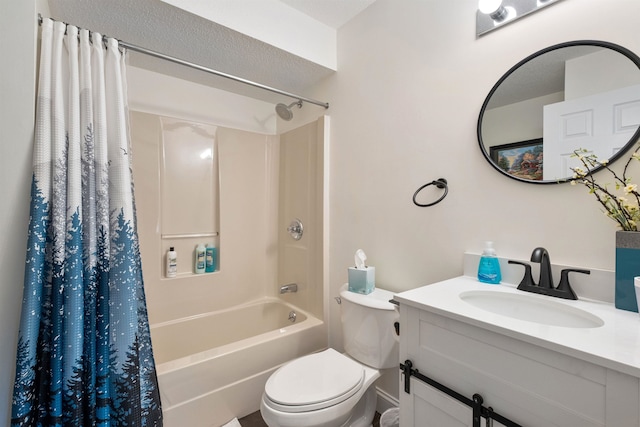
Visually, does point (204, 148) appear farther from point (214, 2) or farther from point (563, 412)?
point (563, 412)

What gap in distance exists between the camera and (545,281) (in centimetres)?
105

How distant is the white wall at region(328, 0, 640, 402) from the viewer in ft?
3.46

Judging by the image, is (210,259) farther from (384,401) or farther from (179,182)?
(384,401)

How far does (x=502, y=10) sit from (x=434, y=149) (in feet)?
2.03

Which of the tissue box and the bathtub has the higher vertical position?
the tissue box

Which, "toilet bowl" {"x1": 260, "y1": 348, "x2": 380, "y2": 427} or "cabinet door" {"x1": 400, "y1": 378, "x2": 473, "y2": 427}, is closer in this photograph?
"cabinet door" {"x1": 400, "y1": 378, "x2": 473, "y2": 427}

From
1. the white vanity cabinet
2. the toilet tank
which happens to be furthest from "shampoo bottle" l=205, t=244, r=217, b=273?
the white vanity cabinet

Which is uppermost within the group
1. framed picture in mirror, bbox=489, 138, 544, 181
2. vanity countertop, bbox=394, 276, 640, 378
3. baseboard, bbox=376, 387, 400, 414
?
framed picture in mirror, bbox=489, 138, 544, 181

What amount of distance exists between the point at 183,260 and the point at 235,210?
582 millimetres

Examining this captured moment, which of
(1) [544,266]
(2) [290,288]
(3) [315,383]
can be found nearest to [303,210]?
(2) [290,288]

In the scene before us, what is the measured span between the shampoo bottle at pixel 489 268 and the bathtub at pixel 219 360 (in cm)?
123

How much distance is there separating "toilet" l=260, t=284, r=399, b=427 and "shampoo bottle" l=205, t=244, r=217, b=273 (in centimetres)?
124

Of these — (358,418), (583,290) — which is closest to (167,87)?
(358,418)

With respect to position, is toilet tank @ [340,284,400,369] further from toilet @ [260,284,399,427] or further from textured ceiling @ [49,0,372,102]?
textured ceiling @ [49,0,372,102]
